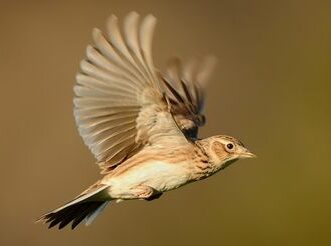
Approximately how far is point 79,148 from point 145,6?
5.97ft

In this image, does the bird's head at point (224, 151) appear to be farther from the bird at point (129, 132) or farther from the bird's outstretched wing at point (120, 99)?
the bird's outstretched wing at point (120, 99)

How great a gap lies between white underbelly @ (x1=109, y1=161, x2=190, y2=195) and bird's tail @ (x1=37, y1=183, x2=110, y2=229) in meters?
0.08

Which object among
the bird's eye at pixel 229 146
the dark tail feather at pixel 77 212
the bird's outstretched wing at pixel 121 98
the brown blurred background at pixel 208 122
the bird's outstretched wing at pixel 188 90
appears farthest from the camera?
the brown blurred background at pixel 208 122

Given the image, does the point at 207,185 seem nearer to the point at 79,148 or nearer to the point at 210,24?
the point at 79,148

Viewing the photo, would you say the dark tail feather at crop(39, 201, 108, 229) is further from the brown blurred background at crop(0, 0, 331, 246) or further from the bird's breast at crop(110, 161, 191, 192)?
the brown blurred background at crop(0, 0, 331, 246)

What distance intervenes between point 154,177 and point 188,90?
108 centimetres

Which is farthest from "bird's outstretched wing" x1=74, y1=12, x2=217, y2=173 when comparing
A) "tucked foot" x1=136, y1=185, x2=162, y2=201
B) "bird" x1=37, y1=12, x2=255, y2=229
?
"tucked foot" x1=136, y1=185, x2=162, y2=201

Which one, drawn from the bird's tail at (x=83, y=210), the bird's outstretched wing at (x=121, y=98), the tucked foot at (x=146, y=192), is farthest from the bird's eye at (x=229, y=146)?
the bird's tail at (x=83, y=210)

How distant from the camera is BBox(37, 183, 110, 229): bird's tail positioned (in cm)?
607

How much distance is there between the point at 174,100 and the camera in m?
6.83

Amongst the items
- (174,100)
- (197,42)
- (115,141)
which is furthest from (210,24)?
(115,141)

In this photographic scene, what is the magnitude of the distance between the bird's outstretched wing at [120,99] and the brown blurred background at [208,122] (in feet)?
7.35

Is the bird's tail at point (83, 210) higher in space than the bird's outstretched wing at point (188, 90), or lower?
lower

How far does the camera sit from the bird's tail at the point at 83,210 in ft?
19.9
